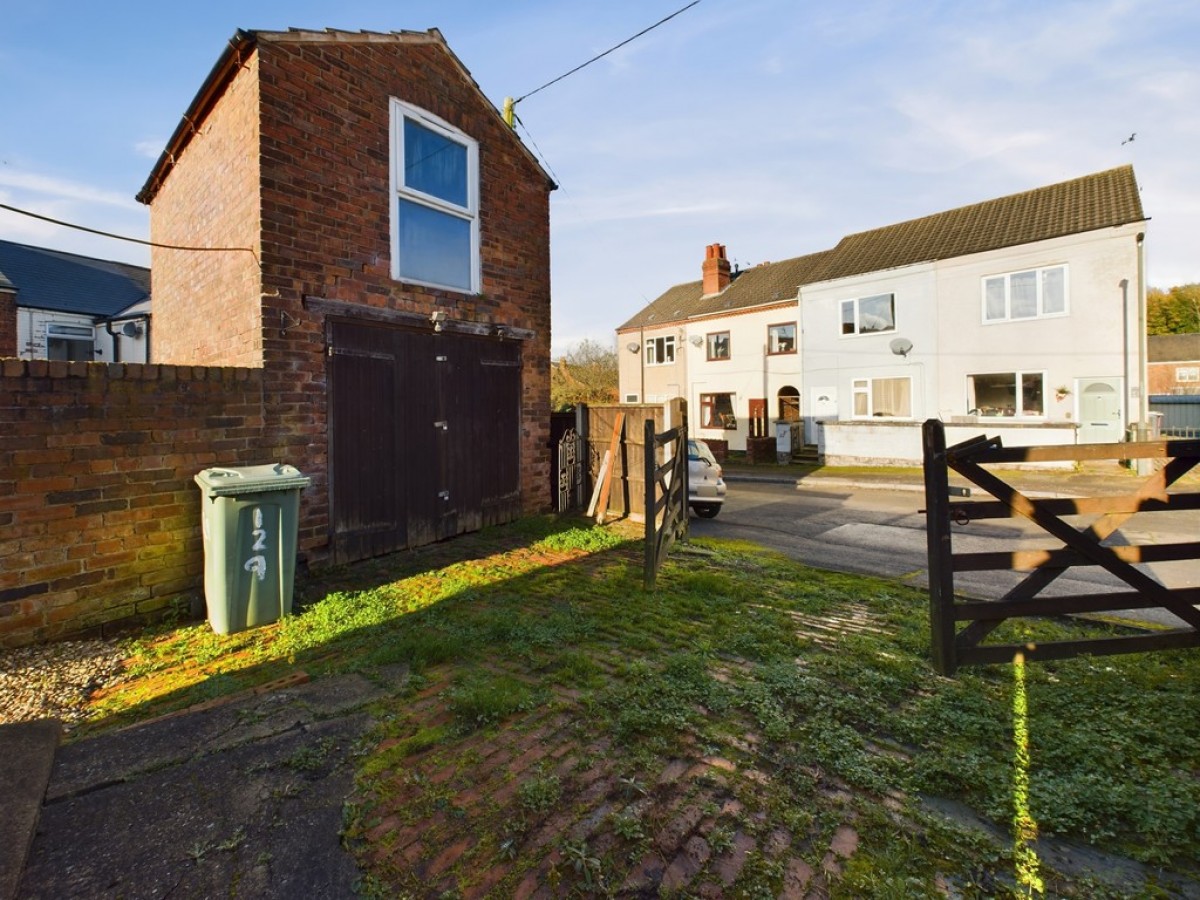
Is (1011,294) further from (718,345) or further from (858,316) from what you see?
(718,345)

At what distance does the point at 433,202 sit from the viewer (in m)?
6.78

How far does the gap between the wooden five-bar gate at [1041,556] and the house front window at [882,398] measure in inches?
701

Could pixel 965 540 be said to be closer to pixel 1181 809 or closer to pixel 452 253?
pixel 1181 809

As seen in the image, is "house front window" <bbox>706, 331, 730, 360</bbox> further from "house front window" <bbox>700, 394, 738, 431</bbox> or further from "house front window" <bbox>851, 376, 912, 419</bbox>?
"house front window" <bbox>851, 376, 912, 419</bbox>

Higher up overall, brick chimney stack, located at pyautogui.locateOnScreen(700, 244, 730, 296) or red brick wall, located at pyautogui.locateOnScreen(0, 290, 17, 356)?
brick chimney stack, located at pyautogui.locateOnScreen(700, 244, 730, 296)

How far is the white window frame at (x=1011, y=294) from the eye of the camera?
53.4 feet

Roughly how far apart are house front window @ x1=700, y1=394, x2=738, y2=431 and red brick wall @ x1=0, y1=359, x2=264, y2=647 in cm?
2360

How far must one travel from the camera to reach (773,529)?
9.24 meters

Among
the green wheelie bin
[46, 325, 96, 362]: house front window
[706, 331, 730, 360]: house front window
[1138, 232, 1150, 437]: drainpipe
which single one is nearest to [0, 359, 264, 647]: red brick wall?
the green wheelie bin

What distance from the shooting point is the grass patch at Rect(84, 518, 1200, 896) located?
2.09 meters

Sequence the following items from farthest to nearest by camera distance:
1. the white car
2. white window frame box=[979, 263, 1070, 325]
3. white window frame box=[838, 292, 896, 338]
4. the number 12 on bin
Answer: white window frame box=[838, 292, 896, 338]
white window frame box=[979, 263, 1070, 325]
the white car
the number 12 on bin

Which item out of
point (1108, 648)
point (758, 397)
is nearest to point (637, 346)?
point (758, 397)

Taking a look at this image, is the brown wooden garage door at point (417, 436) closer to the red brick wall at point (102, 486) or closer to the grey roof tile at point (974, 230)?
the red brick wall at point (102, 486)

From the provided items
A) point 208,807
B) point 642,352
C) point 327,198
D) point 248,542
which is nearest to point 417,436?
point 248,542
